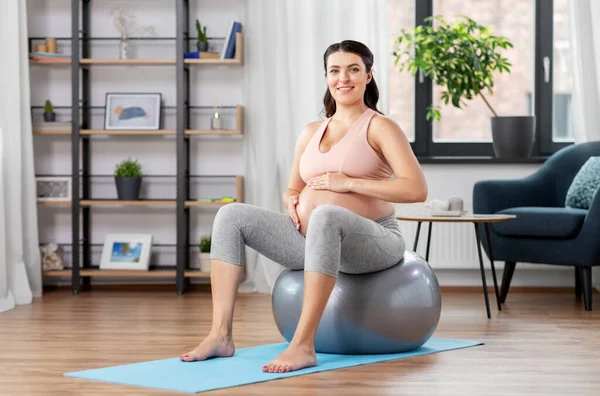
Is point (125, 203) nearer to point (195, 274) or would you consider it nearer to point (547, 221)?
point (195, 274)

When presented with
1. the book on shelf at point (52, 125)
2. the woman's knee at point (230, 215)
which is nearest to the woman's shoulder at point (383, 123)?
the woman's knee at point (230, 215)

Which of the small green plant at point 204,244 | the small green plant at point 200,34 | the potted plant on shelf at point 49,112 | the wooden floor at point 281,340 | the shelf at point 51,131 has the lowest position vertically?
the wooden floor at point 281,340

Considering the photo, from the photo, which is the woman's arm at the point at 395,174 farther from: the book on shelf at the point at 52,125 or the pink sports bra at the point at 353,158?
the book on shelf at the point at 52,125

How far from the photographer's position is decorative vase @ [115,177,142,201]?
5.11 m

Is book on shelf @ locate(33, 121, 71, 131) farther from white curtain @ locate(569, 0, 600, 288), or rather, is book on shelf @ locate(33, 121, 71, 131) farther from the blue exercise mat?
white curtain @ locate(569, 0, 600, 288)

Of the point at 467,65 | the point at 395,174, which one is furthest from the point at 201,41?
the point at 395,174

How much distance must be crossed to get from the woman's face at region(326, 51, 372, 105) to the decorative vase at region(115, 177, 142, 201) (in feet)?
7.29

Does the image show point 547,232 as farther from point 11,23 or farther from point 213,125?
point 11,23

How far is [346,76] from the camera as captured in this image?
10.2 ft

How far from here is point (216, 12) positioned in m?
5.35

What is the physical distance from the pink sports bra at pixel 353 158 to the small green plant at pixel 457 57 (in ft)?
6.97

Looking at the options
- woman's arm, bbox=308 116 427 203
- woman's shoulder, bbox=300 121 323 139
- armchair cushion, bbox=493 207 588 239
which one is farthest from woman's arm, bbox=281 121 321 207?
armchair cushion, bbox=493 207 588 239

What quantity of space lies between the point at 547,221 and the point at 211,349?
7.14 ft

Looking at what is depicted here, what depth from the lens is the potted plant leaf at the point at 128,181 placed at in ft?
16.8
